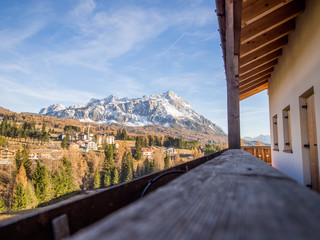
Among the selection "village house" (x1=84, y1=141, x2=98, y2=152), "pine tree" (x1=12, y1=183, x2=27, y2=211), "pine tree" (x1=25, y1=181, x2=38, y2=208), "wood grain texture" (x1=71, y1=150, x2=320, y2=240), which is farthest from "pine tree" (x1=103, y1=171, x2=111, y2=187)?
"wood grain texture" (x1=71, y1=150, x2=320, y2=240)

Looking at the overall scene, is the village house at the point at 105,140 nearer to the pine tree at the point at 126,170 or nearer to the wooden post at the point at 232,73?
the pine tree at the point at 126,170

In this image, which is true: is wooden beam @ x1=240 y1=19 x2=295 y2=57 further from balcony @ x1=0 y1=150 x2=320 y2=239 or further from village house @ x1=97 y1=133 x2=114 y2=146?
village house @ x1=97 y1=133 x2=114 y2=146

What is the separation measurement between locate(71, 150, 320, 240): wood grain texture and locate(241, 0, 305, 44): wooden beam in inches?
123

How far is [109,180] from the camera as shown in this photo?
5406 centimetres

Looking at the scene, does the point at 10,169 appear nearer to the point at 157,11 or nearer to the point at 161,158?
the point at 161,158

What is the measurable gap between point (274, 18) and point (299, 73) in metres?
1.04

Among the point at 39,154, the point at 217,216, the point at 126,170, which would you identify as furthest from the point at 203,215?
the point at 39,154

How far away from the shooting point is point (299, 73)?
3598 mm

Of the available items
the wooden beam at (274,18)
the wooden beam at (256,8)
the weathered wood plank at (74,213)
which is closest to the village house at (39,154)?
the wooden beam at (274,18)

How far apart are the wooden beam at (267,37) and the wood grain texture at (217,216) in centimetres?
365

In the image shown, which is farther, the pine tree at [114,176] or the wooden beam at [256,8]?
the pine tree at [114,176]

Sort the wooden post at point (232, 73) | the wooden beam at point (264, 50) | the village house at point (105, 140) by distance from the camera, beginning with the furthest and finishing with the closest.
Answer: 1. the village house at point (105, 140)
2. the wooden beam at point (264, 50)
3. the wooden post at point (232, 73)

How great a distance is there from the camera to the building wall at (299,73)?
285 centimetres

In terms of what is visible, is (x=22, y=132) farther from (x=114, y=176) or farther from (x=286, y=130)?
(x=286, y=130)
